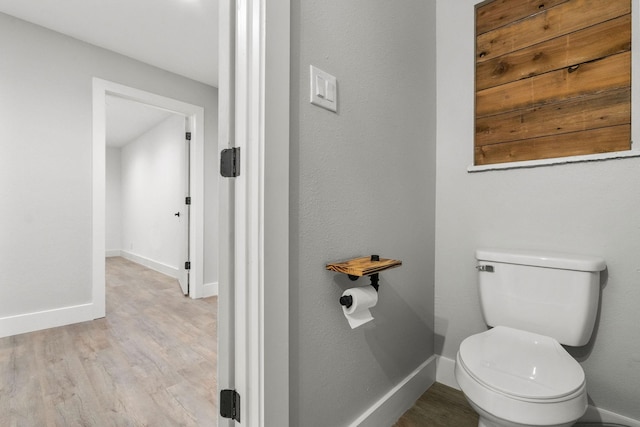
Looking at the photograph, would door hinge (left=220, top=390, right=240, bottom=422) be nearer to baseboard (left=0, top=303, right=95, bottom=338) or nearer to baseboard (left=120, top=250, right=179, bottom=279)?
baseboard (left=0, top=303, right=95, bottom=338)

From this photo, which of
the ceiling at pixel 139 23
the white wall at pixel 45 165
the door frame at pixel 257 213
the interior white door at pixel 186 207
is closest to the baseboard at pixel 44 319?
the white wall at pixel 45 165

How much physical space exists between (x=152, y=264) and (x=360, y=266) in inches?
189

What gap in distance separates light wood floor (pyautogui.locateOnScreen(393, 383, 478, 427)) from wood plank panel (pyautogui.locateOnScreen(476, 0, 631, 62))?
1.73 meters

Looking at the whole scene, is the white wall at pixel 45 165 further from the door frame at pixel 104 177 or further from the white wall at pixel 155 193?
the white wall at pixel 155 193

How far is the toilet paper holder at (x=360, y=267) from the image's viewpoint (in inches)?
36.4

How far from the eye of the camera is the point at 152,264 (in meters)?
4.76

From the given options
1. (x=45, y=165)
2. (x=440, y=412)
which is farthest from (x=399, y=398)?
(x=45, y=165)

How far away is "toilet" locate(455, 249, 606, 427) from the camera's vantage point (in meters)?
0.84

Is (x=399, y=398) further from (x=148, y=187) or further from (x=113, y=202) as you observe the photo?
(x=113, y=202)

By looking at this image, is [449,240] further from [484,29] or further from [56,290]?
[56,290]

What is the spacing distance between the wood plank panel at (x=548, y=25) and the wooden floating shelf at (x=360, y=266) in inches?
49.4

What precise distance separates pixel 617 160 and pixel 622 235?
0.30 metres

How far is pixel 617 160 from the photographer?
1178mm

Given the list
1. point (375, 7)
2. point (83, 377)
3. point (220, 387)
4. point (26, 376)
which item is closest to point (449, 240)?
point (375, 7)
